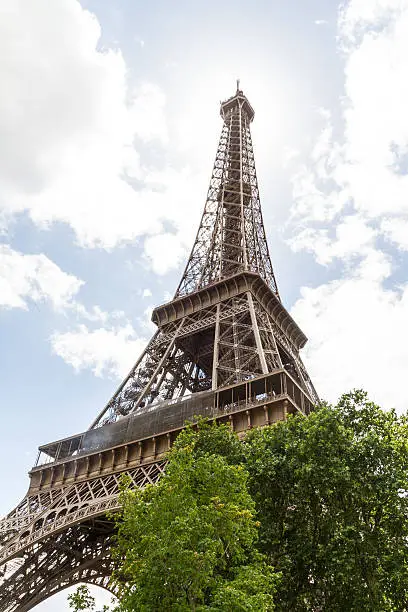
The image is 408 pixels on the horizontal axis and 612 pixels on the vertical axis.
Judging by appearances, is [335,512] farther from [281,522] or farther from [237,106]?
[237,106]

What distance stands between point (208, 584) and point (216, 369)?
624 inches

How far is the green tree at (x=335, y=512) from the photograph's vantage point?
1357 cm

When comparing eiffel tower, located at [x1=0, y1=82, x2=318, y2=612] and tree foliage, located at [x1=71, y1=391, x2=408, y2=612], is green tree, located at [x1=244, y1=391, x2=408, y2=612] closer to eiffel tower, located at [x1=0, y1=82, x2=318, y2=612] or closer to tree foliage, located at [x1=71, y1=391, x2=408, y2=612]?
tree foliage, located at [x1=71, y1=391, x2=408, y2=612]

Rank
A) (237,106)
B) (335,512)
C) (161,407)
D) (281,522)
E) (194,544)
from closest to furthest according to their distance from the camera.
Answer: (194,544), (335,512), (281,522), (161,407), (237,106)

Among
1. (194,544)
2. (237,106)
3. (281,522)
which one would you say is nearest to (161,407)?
(281,522)

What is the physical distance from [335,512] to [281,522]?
166 centimetres

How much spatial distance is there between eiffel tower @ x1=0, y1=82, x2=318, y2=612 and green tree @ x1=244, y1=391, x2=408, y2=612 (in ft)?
16.7

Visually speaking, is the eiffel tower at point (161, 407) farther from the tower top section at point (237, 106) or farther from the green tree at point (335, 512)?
the tower top section at point (237, 106)

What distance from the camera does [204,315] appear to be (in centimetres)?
3572

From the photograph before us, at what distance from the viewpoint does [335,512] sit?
48.4 ft

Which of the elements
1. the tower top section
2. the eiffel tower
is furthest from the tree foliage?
the tower top section

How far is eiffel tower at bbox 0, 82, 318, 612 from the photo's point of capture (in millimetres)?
22678

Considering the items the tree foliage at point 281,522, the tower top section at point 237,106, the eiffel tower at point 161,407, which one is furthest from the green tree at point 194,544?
the tower top section at point 237,106

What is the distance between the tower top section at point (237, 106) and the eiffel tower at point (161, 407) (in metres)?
22.3
